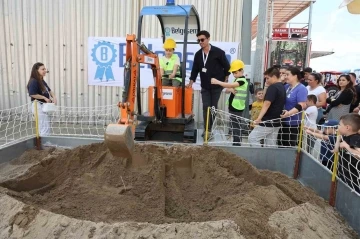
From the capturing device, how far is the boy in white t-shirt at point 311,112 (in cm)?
430

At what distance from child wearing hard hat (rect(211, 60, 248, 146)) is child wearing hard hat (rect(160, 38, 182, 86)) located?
795 millimetres

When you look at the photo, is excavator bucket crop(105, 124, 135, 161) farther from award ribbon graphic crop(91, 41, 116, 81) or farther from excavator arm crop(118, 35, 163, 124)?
award ribbon graphic crop(91, 41, 116, 81)

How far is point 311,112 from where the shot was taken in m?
4.63

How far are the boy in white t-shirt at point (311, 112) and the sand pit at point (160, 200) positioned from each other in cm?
88

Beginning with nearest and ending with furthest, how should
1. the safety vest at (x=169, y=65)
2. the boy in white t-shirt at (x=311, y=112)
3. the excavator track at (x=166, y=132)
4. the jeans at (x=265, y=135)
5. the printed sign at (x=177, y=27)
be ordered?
the boy in white t-shirt at (x=311, y=112), the jeans at (x=265, y=135), the excavator track at (x=166, y=132), the safety vest at (x=169, y=65), the printed sign at (x=177, y=27)

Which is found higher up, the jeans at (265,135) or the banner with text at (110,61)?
the banner with text at (110,61)

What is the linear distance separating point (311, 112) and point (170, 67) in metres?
2.36

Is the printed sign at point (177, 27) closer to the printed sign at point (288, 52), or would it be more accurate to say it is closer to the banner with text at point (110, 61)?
the banner with text at point (110, 61)

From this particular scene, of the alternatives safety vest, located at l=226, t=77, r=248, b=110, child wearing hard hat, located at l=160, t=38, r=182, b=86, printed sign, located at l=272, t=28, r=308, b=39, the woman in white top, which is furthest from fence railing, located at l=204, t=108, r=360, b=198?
printed sign, located at l=272, t=28, r=308, b=39

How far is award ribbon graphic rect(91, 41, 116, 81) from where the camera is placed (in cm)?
729

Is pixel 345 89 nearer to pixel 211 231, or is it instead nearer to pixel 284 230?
pixel 284 230

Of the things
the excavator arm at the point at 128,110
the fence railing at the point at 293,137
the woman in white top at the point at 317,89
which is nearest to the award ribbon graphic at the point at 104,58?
the fence railing at the point at 293,137

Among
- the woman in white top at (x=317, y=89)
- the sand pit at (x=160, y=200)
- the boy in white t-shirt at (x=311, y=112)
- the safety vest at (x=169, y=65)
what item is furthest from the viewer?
the safety vest at (x=169, y=65)

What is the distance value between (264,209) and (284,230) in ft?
0.97
